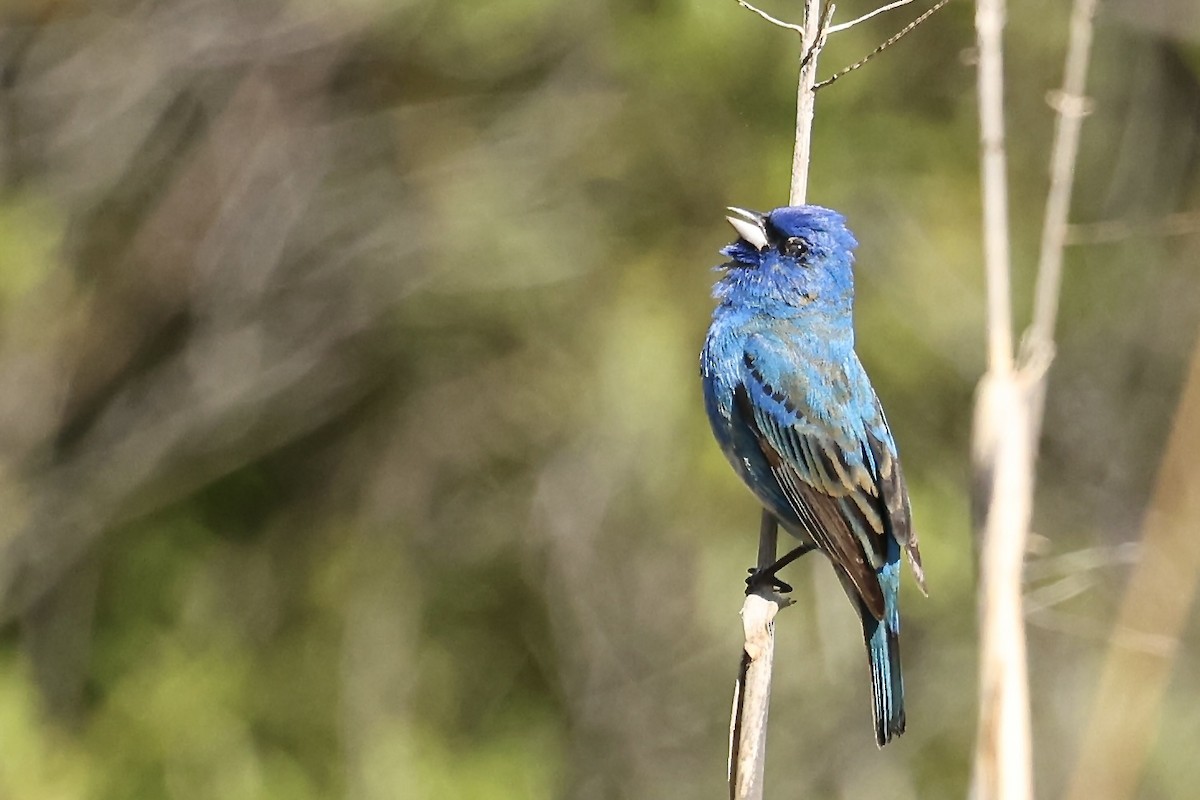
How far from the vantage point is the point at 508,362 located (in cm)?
612

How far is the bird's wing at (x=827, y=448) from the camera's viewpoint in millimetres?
3227

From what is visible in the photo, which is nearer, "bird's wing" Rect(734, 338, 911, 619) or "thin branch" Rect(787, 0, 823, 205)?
"thin branch" Rect(787, 0, 823, 205)

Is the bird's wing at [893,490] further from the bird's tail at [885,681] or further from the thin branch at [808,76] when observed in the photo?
the thin branch at [808,76]

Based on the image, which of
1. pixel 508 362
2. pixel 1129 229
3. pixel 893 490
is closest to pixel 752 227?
pixel 893 490

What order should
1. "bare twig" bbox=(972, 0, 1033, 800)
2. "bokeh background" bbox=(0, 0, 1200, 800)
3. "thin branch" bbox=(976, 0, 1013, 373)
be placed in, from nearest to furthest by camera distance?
"bare twig" bbox=(972, 0, 1033, 800), "thin branch" bbox=(976, 0, 1013, 373), "bokeh background" bbox=(0, 0, 1200, 800)

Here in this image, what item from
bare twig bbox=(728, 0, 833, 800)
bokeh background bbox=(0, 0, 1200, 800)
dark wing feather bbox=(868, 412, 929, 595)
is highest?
bare twig bbox=(728, 0, 833, 800)

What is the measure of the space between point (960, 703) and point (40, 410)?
Answer: 409 centimetres

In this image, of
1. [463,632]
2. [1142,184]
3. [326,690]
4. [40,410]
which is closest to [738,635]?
[463,632]

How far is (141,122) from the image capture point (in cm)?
575

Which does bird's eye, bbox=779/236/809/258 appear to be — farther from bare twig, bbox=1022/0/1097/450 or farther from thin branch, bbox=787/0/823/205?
bare twig, bbox=1022/0/1097/450

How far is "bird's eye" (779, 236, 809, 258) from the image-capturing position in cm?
337

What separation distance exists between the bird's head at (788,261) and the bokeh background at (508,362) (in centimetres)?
185

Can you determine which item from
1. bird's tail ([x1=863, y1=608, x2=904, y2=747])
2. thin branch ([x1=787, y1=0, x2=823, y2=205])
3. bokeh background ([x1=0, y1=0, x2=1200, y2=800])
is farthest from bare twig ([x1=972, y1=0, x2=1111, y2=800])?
bokeh background ([x1=0, y1=0, x2=1200, y2=800])

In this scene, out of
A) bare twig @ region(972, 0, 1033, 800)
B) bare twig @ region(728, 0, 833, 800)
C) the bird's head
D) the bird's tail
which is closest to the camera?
bare twig @ region(972, 0, 1033, 800)
